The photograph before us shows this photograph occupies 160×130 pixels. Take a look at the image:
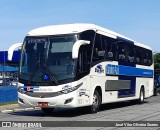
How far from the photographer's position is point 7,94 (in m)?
24.2

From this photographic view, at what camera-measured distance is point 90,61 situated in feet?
50.7

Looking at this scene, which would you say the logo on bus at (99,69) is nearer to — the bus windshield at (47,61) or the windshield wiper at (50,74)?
the bus windshield at (47,61)

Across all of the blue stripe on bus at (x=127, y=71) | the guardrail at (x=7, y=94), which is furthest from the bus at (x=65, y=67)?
the guardrail at (x=7, y=94)

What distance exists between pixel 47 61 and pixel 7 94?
10495 millimetres

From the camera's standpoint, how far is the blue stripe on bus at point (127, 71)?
1783 centimetres

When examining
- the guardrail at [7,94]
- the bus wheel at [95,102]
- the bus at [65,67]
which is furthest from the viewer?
the guardrail at [7,94]

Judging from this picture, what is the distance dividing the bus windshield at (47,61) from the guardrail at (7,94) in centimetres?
875

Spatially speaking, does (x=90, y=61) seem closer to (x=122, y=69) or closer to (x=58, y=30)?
(x=58, y=30)

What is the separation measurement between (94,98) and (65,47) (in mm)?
2763

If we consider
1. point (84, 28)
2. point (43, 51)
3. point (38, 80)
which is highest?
point (84, 28)

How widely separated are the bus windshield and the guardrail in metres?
8.75

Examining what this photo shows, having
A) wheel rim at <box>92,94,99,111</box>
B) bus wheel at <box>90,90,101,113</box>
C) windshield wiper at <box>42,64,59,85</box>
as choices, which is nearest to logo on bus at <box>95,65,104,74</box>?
bus wheel at <box>90,90,101,113</box>

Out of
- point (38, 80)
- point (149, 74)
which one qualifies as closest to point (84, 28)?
point (38, 80)

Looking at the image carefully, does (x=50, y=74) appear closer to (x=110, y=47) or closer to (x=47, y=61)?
(x=47, y=61)
